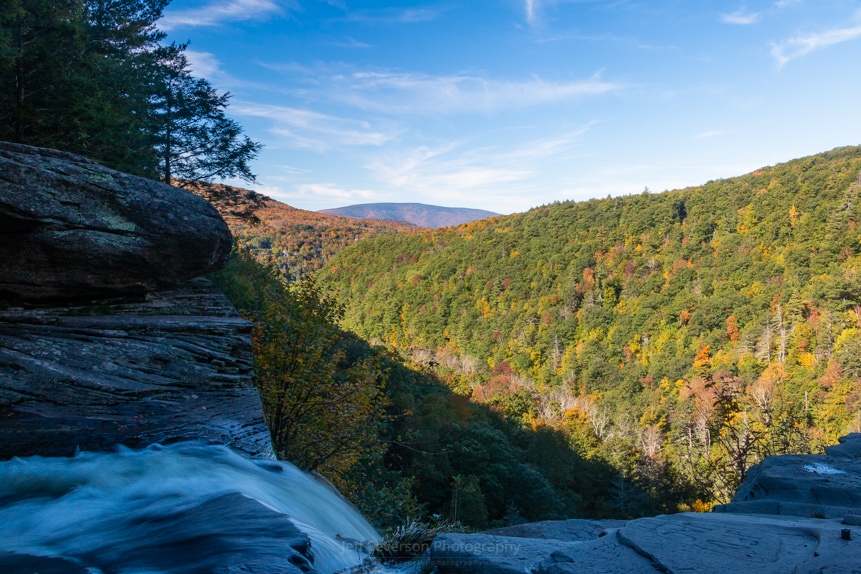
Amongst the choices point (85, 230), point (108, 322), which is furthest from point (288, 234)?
point (108, 322)

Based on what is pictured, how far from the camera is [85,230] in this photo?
855 centimetres

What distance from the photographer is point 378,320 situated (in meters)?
154

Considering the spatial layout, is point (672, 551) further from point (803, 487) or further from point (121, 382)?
point (121, 382)

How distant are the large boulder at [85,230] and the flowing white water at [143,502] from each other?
3851 mm

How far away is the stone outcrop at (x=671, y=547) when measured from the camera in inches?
174

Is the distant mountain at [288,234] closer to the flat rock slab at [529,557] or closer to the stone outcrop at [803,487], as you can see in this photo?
the flat rock slab at [529,557]

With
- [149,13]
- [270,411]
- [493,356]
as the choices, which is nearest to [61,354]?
[270,411]

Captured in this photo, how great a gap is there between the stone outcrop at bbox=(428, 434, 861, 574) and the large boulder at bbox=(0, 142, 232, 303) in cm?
784

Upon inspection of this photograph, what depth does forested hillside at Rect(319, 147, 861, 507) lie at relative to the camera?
2837 inches

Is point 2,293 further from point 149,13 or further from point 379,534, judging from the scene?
point 149,13

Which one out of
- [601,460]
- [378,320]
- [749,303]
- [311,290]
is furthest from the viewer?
[378,320]

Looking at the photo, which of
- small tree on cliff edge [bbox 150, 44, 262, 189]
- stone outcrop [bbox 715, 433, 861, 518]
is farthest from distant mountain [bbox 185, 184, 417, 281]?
stone outcrop [bbox 715, 433, 861, 518]

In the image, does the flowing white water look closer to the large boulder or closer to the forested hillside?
the large boulder

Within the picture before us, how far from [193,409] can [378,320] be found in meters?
147
